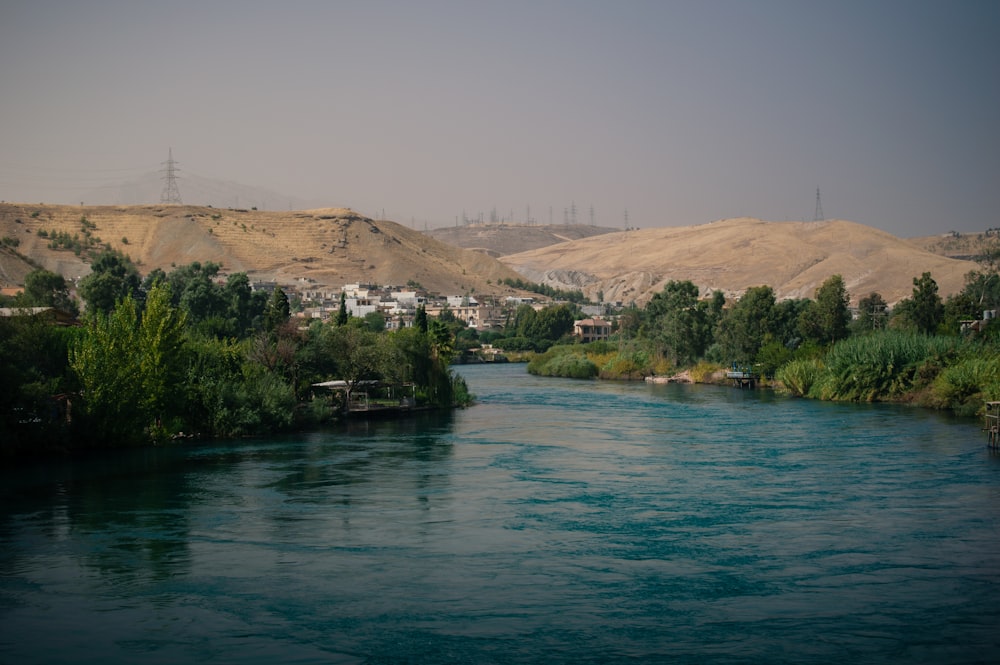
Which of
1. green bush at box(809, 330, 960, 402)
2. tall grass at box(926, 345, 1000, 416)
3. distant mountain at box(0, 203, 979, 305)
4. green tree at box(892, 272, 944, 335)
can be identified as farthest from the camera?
distant mountain at box(0, 203, 979, 305)

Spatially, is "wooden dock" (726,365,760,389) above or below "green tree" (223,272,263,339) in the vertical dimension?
below

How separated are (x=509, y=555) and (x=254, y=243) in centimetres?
14311

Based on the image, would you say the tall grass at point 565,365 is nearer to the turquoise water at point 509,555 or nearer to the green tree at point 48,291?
the green tree at point 48,291

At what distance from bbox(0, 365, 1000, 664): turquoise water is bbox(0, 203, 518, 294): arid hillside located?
109 meters

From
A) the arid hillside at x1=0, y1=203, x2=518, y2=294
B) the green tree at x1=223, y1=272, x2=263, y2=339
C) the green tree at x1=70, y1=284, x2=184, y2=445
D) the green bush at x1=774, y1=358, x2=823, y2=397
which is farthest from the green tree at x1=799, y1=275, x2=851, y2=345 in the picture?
the arid hillside at x1=0, y1=203, x2=518, y2=294

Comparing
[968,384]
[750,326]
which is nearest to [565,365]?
[750,326]

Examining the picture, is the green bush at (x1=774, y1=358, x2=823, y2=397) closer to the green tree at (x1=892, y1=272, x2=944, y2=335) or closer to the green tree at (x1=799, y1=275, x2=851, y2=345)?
the green tree at (x1=799, y1=275, x2=851, y2=345)

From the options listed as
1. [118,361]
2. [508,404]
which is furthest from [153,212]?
[118,361]

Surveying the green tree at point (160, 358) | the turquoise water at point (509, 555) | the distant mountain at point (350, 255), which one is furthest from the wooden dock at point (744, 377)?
the distant mountain at point (350, 255)

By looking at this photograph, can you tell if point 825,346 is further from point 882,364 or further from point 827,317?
point 882,364

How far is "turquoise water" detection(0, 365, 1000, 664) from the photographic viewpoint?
1420 centimetres

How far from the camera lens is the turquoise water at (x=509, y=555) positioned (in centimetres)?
1420

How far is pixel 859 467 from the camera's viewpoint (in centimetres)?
2806

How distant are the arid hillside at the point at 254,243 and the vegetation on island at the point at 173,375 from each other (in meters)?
89.4
